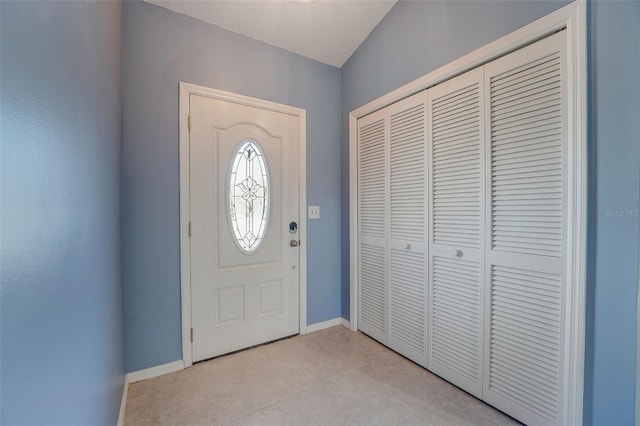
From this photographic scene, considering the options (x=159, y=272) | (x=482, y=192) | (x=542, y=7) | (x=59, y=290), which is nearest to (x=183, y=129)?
(x=159, y=272)

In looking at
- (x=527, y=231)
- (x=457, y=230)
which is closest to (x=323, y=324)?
A: (x=457, y=230)

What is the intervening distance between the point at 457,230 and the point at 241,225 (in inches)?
64.5

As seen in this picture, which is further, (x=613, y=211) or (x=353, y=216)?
(x=353, y=216)

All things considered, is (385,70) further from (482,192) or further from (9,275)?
(9,275)

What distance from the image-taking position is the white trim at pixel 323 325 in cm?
264

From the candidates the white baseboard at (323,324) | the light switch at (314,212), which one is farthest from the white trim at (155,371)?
the light switch at (314,212)

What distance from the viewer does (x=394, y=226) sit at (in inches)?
89.9

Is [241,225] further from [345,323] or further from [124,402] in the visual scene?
[345,323]

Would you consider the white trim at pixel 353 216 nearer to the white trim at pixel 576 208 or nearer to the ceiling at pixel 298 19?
the ceiling at pixel 298 19

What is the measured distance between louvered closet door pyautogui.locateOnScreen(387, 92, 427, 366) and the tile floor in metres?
0.22

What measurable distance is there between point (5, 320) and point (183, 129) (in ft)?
6.10

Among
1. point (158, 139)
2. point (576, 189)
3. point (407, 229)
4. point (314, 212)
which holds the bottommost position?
point (407, 229)

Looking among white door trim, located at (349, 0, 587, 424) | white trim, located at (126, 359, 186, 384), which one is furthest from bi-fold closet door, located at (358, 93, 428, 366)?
white trim, located at (126, 359, 186, 384)

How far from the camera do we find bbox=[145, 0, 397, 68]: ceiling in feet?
6.64
